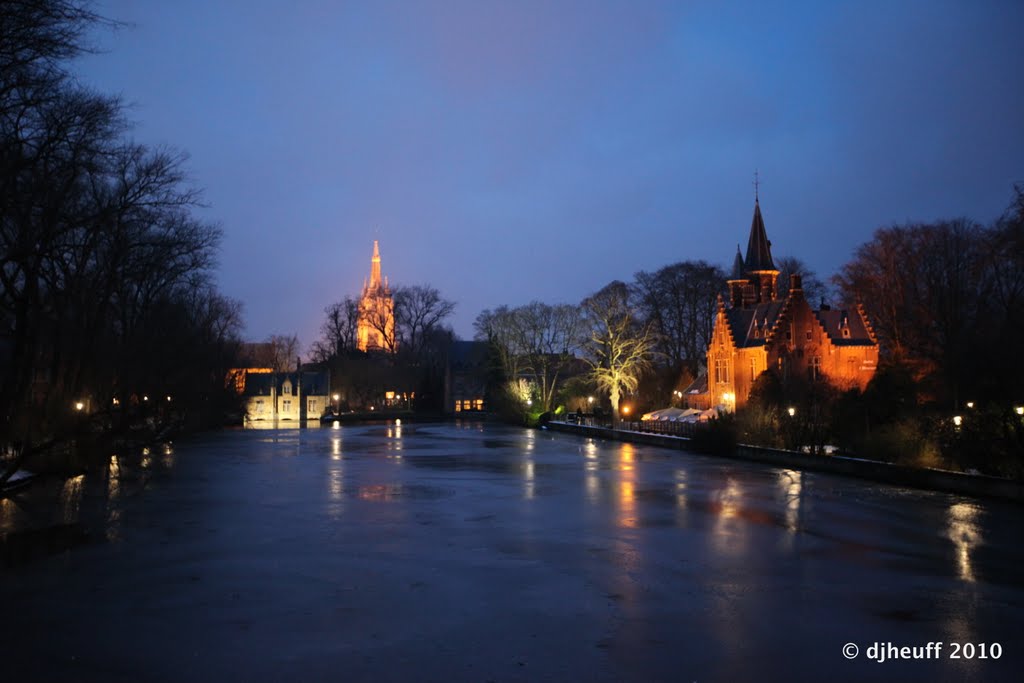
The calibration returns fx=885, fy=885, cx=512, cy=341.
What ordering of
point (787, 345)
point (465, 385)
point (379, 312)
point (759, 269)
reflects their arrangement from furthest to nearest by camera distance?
point (465, 385)
point (379, 312)
point (759, 269)
point (787, 345)

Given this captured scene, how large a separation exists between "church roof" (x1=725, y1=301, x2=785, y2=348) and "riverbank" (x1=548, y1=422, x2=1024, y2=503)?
2559cm

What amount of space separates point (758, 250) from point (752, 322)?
383 inches

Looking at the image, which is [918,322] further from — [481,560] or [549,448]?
[481,560]

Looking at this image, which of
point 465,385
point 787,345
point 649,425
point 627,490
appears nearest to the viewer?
point 627,490

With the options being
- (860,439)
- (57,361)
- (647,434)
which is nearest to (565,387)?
(647,434)

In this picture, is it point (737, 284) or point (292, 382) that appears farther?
point (292, 382)

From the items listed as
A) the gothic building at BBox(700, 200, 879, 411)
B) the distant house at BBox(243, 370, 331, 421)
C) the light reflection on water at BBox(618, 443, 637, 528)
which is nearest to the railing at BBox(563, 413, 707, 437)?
the light reflection on water at BBox(618, 443, 637, 528)

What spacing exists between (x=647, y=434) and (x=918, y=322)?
20.7m

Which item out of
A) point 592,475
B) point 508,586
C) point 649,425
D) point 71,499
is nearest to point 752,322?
point 649,425

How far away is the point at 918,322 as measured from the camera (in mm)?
54938

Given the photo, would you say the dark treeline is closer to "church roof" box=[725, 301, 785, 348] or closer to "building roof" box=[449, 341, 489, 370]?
"church roof" box=[725, 301, 785, 348]

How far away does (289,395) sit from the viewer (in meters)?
113

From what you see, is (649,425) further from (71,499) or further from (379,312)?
(379,312)

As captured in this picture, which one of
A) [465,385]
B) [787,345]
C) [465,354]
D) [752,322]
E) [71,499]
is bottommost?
[71,499]
